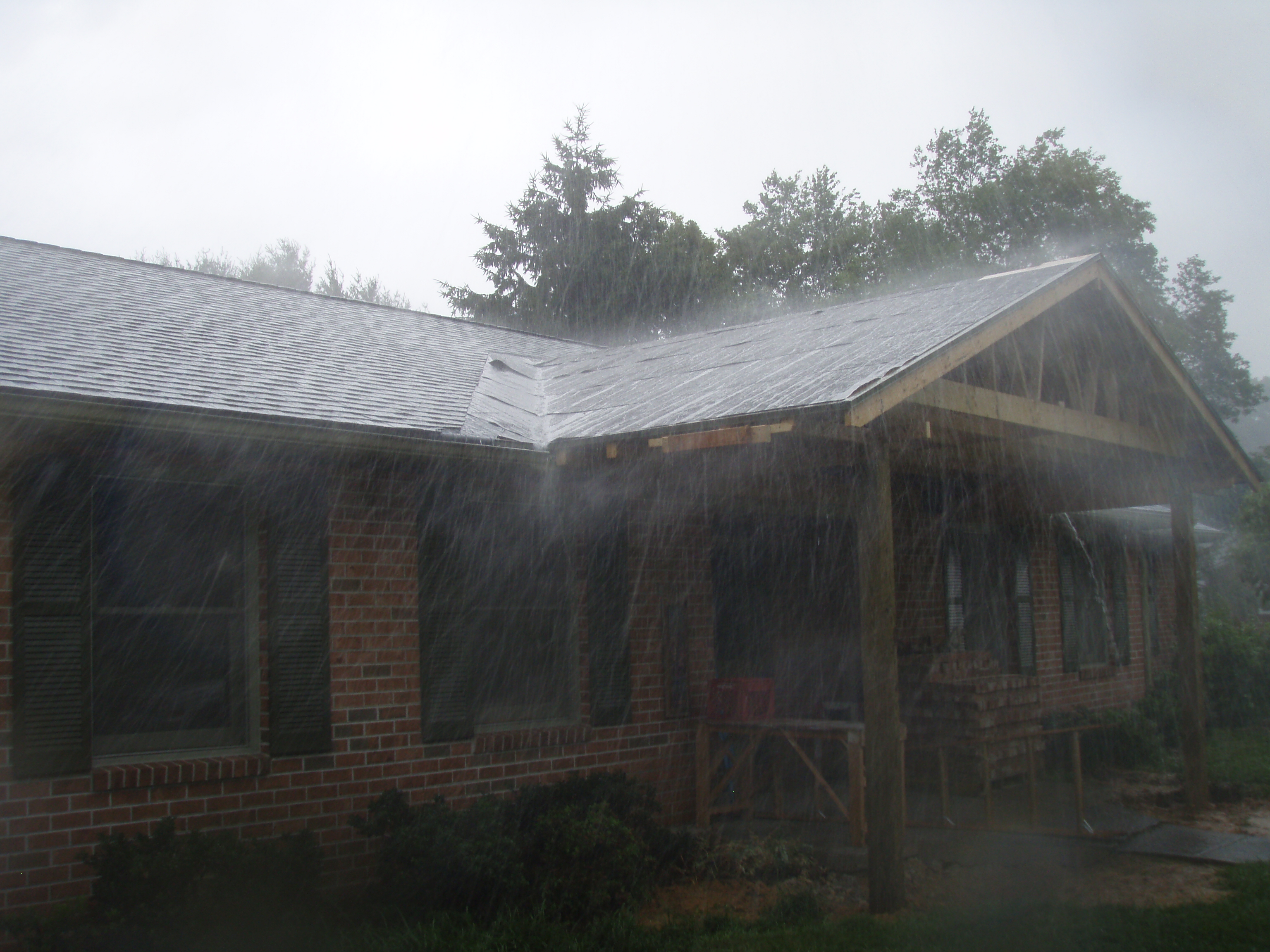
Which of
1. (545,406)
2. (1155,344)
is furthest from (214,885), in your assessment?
(1155,344)

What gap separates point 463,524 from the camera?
7.58 metres

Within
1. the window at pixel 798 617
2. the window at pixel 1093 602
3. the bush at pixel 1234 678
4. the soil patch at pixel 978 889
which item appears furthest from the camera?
the bush at pixel 1234 678

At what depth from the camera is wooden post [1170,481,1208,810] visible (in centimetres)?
945

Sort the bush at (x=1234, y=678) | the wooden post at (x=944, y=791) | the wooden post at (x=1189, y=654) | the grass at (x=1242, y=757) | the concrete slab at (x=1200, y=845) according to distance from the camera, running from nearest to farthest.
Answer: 1. the concrete slab at (x=1200, y=845)
2. the wooden post at (x=944, y=791)
3. the wooden post at (x=1189, y=654)
4. the grass at (x=1242, y=757)
5. the bush at (x=1234, y=678)

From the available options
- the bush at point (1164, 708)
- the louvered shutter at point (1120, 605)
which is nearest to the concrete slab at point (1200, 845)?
the bush at point (1164, 708)

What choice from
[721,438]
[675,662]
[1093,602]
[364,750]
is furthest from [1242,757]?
[364,750]

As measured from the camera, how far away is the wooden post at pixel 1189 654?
9.45 meters

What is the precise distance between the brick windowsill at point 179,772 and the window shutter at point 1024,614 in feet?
Result: 33.4

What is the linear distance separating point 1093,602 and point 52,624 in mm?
14247

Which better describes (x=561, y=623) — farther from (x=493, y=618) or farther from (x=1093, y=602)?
(x=1093, y=602)

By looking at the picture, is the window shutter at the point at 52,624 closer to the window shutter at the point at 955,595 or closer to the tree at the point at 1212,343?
the window shutter at the point at 955,595

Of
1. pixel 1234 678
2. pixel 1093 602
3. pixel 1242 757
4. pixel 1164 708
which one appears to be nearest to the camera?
pixel 1242 757

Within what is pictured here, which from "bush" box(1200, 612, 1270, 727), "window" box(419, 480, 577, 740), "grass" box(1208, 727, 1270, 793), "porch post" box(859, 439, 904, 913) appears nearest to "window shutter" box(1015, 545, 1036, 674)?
"grass" box(1208, 727, 1270, 793)

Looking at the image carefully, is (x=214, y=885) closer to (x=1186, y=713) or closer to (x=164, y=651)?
(x=164, y=651)
